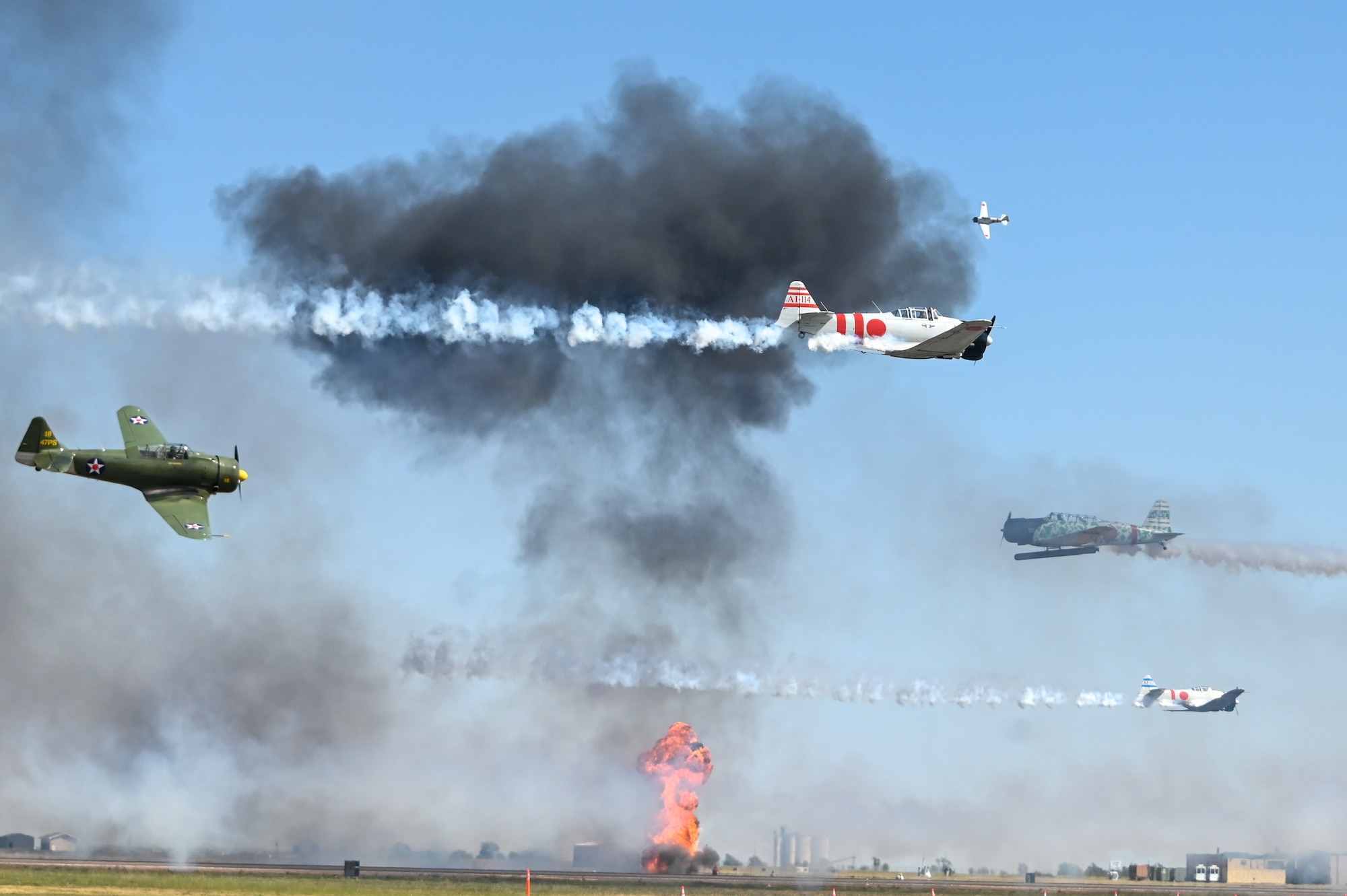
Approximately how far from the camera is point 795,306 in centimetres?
8756

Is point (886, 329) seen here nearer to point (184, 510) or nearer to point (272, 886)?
point (184, 510)

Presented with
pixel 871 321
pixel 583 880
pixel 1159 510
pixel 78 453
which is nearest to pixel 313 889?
pixel 583 880

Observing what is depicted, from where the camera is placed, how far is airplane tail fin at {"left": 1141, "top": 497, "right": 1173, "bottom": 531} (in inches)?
5930

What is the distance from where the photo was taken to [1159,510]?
152375mm

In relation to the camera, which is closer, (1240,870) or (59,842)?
(59,842)

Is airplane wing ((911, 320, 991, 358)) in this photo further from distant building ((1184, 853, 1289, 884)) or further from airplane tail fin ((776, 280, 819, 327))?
distant building ((1184, 853, 1289, 884))

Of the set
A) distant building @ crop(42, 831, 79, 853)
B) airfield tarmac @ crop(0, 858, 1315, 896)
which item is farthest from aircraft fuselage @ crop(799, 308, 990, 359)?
Result: distant building @ crop(42, 831, 79, 853)

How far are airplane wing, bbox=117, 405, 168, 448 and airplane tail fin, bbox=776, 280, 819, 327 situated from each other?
35.7 m

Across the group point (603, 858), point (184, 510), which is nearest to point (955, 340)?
point (184, 510)

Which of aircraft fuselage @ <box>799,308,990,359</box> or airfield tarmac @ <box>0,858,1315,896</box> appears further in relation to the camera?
aircraft fuselage @ <box>799,308,990,359</box>

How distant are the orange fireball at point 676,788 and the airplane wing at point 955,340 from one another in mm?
51249

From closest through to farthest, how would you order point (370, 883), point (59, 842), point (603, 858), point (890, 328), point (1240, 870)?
point (370, 883)
point (890, 328)
point (59, 842)
point (603, 858)
point (1240, 870)

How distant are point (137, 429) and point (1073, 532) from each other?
3821 inches

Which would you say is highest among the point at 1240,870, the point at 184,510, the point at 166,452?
the point at 166,452
